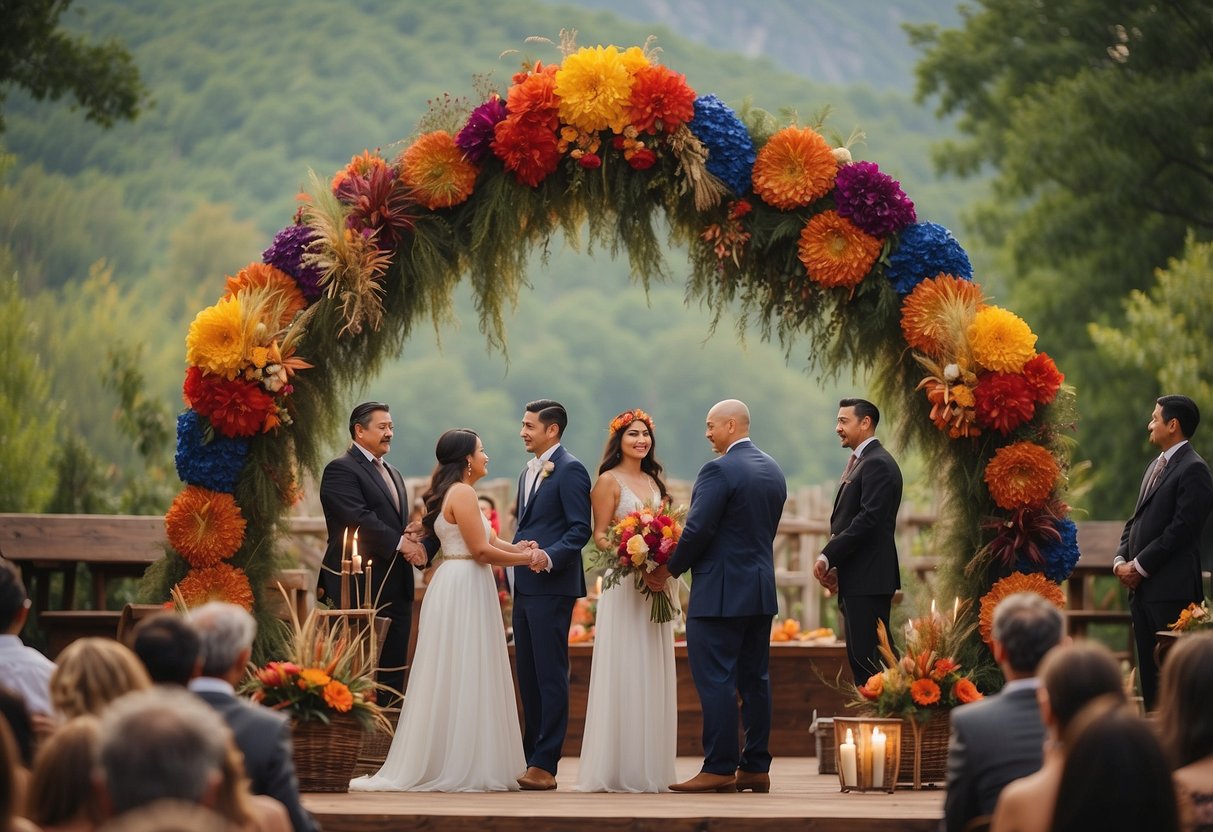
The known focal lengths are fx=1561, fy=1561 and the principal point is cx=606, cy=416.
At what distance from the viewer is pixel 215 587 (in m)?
8.48

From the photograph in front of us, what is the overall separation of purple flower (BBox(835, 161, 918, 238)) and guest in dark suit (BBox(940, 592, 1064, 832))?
4.04 metres

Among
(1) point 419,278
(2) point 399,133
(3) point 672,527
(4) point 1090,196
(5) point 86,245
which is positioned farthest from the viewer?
(2) point 399,133


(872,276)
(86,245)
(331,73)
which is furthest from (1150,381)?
(331,73)

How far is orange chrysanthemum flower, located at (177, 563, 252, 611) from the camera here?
8461 millimetres

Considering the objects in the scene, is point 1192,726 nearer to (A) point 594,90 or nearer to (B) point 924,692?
(B) point 924,692

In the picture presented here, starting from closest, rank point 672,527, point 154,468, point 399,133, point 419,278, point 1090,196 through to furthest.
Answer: point 672,527, point 419,278, point 1090,196, point 154,468, point 399,133

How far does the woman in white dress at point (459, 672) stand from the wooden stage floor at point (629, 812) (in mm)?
351

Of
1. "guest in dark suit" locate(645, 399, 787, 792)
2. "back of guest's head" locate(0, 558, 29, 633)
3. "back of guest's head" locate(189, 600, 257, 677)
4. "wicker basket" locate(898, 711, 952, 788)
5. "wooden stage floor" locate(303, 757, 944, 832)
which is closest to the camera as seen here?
"back of guest's head" locate(189, 600, 257, 677)

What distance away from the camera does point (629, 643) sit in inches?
335

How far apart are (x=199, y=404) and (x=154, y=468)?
15800 mm

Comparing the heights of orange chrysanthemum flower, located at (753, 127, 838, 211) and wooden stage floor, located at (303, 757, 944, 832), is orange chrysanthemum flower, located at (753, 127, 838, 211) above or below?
above

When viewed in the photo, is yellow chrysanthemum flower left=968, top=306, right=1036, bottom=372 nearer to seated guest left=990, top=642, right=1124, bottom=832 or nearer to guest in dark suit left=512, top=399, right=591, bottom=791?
guest in dark suit left=512, top=399, right=591, bottom=791

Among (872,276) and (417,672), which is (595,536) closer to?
(417,672)

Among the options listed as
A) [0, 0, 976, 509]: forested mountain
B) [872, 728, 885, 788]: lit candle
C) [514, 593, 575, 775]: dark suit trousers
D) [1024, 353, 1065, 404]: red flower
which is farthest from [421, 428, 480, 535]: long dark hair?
[0, 0, 976, 509]: forested mountain
